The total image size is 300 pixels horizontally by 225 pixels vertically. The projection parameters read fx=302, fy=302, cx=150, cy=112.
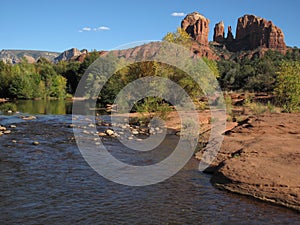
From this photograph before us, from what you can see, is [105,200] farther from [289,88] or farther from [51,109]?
[51,109]

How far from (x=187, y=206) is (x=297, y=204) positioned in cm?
348

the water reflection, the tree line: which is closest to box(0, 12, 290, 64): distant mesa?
the tree line

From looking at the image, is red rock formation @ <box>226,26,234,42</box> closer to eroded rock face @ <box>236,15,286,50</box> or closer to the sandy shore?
eroded rock face @ <box>236,15,286,50</box>

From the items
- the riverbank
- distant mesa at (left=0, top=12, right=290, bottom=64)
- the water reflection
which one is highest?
distant mesa at (left=0, top=12, right=290, bottom=64)

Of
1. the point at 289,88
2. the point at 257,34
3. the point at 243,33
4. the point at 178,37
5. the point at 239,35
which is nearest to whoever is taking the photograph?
the point at 289,88

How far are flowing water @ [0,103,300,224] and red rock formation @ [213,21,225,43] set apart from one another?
177 m

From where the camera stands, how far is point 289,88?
30.3 meters

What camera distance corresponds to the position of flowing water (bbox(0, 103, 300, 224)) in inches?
345

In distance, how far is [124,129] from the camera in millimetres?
25703

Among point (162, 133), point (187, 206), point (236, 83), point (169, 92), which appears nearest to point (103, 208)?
point (187, 206)

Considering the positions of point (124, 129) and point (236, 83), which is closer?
point (124, 129)

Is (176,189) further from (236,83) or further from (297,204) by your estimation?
(236,83)

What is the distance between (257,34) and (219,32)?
93.9ft

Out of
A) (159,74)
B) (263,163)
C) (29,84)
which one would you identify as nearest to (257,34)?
(29,84)
